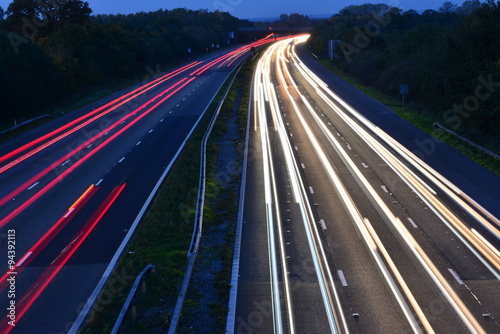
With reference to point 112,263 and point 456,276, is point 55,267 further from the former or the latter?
point 456,276

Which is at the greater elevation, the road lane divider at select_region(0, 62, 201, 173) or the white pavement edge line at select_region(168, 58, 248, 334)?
the white pavement edge line at select_region(168, 58, 248, 334)

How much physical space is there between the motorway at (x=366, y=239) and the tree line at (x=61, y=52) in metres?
21.1

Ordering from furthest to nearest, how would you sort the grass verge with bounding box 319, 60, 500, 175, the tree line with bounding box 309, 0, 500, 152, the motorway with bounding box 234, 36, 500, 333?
the tree line with bounding box 309, 0, 500, 152 → the grass verge with bounding box 319, 60, 500, 175 → the motorway with bounding box 234, 36, 500, 333

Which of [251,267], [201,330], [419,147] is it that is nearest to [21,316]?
[201,330]

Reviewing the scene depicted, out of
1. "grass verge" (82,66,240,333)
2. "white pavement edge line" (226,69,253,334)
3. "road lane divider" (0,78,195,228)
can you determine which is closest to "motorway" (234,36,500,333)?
"white pavement edge line" (226,69,253,334)

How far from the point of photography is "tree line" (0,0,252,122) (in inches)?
1785

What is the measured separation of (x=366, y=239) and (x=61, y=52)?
5418cm

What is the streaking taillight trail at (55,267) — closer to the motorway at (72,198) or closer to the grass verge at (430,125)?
the motorway at (72,198)

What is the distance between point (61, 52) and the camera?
209 ft

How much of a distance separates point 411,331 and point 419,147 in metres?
20.4

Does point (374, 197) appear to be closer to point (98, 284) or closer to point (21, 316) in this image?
point (98, 284)

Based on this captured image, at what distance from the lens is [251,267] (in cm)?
1552

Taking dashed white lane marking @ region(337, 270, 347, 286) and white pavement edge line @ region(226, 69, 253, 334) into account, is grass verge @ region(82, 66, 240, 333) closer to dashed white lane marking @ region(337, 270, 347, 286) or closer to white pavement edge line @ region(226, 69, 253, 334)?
white pavement edge line @ region(226, 69, 253, 334)

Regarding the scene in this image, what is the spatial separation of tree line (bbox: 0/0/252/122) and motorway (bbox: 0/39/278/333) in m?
3.80
